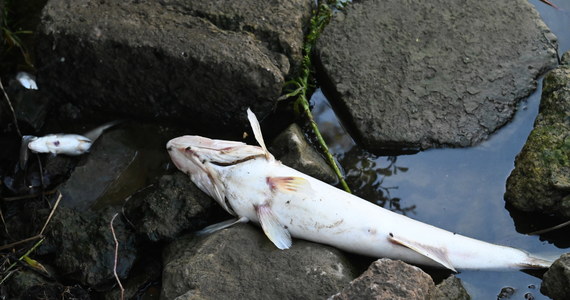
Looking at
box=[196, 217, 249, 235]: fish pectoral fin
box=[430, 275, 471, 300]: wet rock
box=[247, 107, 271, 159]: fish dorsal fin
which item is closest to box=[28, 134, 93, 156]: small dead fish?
box=[196, 217, 249, 235]: fish pectoral fin

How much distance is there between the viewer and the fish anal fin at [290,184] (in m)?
4.79

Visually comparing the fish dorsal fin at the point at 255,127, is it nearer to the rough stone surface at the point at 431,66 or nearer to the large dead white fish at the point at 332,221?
the large dead white fish at the point at 332,221

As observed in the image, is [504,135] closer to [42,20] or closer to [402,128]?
[402,128]

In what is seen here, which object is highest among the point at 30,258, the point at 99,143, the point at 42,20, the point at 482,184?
the point at 42,20

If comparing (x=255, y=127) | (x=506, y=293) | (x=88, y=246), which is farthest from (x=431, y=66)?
(x=88, y=246)

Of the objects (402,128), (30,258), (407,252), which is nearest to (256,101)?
(402,128)

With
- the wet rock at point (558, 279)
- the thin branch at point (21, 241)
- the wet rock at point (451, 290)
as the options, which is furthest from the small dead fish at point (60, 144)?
the wet rock at point (558, 279)

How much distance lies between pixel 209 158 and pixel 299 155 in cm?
62

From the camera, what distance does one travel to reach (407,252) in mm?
4766

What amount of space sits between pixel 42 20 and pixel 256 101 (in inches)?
66.5

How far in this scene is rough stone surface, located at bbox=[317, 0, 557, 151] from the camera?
539cm

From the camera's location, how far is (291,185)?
15.7ft

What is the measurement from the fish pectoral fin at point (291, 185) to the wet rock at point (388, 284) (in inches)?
35.5

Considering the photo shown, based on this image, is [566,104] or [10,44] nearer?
[566,104]
